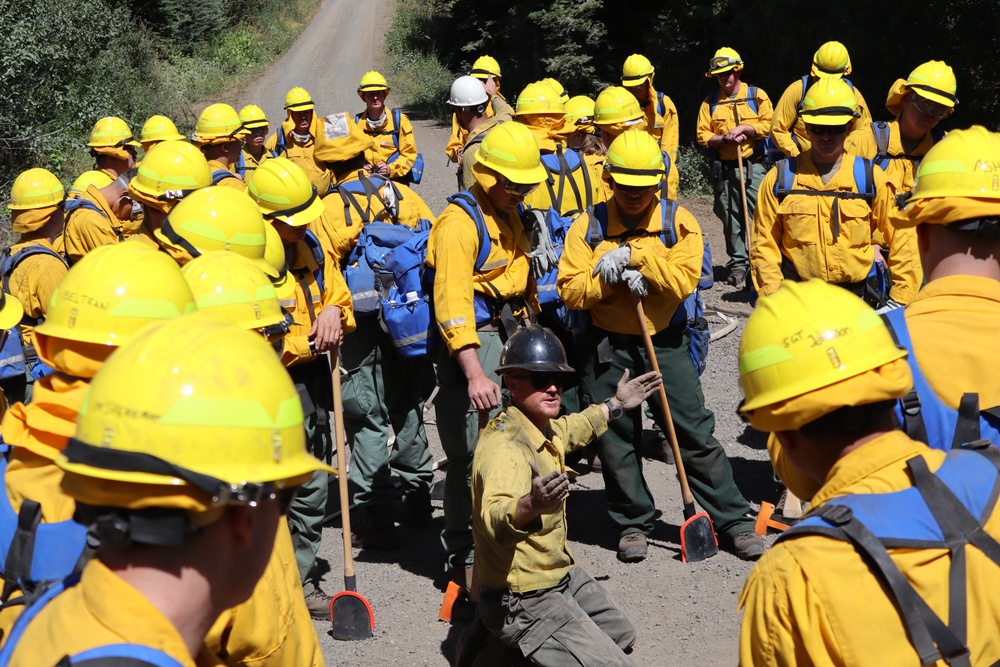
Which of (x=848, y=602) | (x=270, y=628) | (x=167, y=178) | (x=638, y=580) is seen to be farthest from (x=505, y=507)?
(x=167, y=178)

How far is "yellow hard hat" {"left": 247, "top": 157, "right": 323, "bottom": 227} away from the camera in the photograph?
18.0 ft

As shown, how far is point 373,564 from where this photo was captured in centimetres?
659

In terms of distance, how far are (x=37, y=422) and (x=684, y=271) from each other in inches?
163

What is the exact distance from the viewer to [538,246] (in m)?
6.25

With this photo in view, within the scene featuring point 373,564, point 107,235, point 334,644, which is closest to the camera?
point 334,644

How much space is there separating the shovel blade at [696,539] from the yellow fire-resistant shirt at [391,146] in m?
5.99

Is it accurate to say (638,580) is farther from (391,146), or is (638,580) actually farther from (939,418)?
(391,146)

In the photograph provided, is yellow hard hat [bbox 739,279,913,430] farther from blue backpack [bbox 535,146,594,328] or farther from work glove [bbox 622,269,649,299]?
blue backpack [bbox 535,146,594,328]

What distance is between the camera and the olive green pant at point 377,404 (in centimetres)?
665

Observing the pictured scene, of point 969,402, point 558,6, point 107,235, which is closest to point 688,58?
point 558,6

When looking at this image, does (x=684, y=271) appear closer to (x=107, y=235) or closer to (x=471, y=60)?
(x=107, y=235)

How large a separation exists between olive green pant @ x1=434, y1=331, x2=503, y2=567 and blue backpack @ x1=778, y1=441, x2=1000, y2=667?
3.76 metres

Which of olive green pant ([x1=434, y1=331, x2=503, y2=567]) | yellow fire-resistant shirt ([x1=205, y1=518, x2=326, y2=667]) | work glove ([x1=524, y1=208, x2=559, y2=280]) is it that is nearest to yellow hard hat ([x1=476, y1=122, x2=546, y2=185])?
work glove ([x1=524, y1=208, x2=559, y2=280])

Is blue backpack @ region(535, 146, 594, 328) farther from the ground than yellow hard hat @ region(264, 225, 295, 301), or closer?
closer
